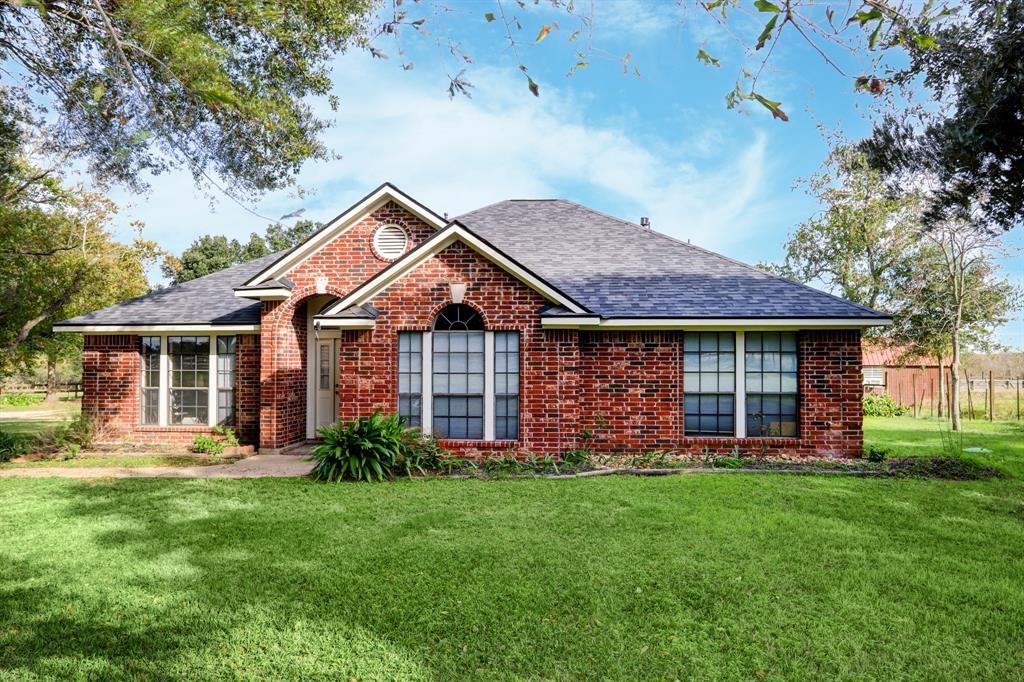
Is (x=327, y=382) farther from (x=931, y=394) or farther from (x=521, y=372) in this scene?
(x=931, y=394)

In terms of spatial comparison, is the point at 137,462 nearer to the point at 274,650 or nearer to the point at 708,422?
the point at 274,650

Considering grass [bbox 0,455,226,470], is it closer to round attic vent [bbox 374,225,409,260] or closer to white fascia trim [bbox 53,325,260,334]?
white fascia trim [bbox 53,325,260,334]

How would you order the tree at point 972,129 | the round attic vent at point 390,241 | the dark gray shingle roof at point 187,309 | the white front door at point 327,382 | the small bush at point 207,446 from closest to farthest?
the tree at point 972,129 → the small bush at point 207,446 → the round attic vent at point 390,241 → the dark gray shingle roof at point 187,309 → the white front door at point 327,382

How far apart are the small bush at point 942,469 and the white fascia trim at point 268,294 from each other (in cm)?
1226

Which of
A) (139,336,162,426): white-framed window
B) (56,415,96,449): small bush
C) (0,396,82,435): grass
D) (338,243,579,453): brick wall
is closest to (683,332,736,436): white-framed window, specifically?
(338,243,579,453): brick wall

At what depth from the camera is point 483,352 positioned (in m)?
10.8

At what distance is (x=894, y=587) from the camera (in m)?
5.12

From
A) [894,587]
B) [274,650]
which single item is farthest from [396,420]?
[894,587]

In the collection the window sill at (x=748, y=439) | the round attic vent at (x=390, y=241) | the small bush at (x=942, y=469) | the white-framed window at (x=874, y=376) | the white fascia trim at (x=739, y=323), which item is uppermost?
the round attic vent at (x=390, y=241)

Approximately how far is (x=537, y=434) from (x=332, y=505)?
4.08 meters

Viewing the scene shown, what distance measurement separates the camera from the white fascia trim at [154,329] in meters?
13.0

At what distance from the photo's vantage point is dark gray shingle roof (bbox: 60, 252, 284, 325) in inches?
525

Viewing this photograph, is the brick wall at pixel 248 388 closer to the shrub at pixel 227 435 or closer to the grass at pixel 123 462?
the shrub at pixel 227 435

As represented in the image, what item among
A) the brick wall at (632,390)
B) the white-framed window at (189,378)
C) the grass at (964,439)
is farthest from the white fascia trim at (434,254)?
the grass at (964,439)
